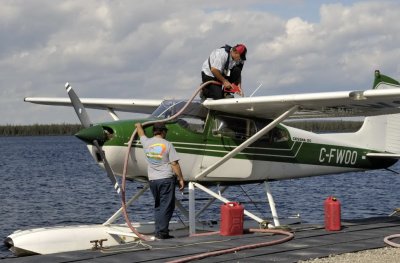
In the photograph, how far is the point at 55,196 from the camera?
84.0 ft

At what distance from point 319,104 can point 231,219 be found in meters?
2.20

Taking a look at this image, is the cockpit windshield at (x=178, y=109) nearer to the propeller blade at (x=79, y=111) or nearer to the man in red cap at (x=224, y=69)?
the man in red cap at (x=224, y=69)

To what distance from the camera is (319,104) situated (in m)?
10.2

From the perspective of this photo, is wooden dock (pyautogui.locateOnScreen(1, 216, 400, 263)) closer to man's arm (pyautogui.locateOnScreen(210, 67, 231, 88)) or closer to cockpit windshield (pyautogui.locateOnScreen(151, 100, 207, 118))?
cockpit windshield (pyautogui.locateOnScreen(151, 100, 207, 118))

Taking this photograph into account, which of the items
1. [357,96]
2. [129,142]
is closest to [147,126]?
[129,142]

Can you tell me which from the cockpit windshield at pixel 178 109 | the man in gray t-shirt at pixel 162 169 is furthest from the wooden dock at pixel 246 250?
the cockpit windshield at pixel 178 109

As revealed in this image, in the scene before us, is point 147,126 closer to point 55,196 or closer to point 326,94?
point 326,94

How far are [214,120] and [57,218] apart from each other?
33.3 ft

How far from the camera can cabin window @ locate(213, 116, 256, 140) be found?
34.9 feet

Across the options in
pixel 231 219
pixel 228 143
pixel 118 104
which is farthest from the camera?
pixel 118 104

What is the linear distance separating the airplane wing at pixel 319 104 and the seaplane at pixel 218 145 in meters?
0.01

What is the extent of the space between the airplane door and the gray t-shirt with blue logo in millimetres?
1210

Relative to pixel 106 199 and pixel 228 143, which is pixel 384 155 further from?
pixel 106 199

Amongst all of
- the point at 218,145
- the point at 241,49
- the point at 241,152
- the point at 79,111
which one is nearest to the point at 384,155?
the point at 241,152
